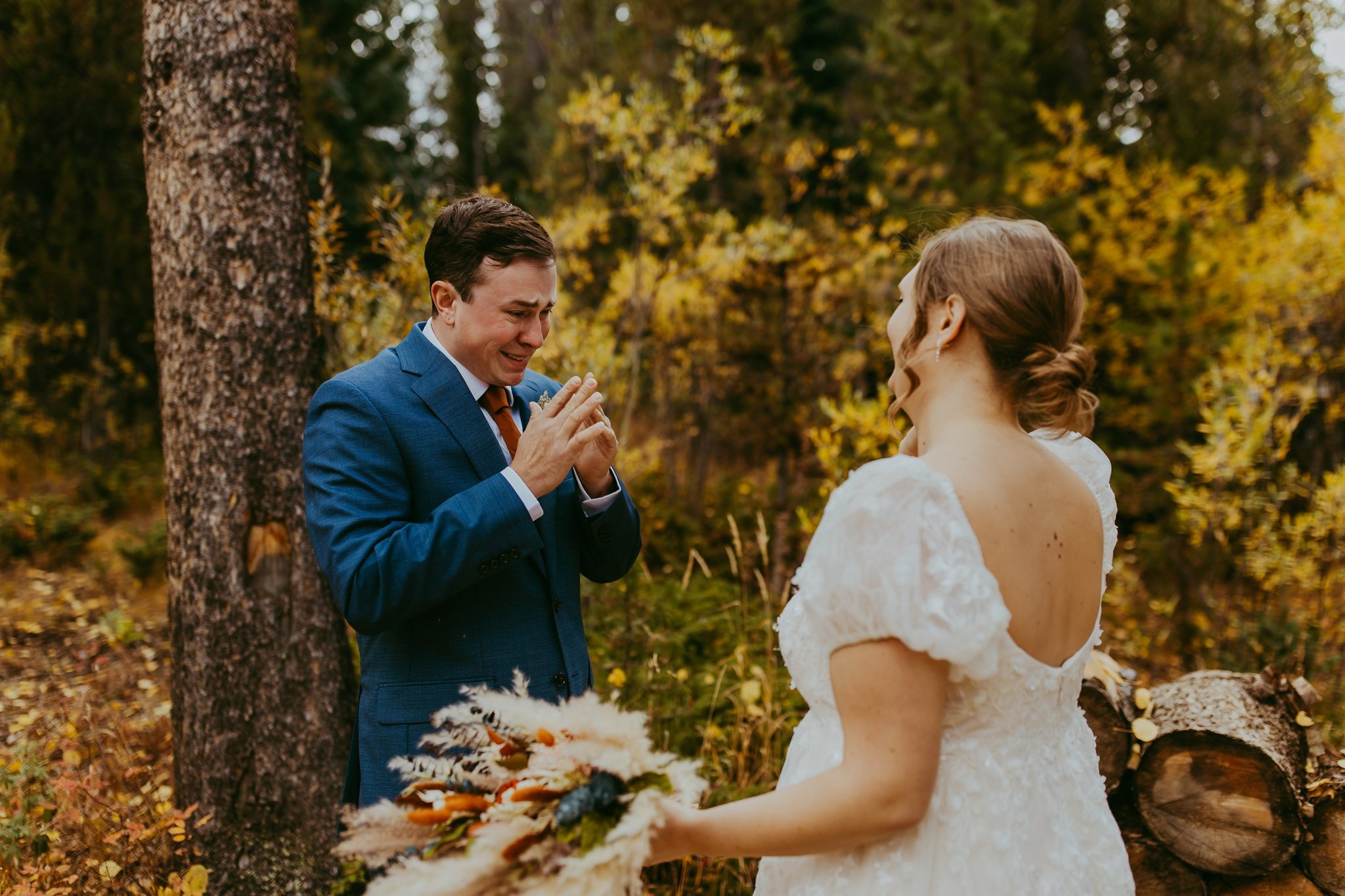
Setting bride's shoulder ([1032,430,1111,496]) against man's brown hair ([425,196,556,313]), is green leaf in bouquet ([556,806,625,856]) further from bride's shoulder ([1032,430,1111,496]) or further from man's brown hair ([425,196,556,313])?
man's brown hair ([425,196,556,313])

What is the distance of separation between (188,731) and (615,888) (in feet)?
7.33

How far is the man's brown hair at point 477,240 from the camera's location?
5.84ft

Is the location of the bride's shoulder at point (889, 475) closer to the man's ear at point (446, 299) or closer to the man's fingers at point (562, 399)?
the man's fingers at point (562, 399)

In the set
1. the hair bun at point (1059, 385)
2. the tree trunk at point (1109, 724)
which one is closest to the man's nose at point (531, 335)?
the hair bun at point (1059, 385)

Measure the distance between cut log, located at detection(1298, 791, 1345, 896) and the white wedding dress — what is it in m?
1.37

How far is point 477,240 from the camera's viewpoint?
5.85ft

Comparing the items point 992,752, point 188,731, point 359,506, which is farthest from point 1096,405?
point 188,731

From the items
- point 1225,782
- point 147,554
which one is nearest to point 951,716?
point 1225,782

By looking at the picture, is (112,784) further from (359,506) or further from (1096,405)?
(1096,405)

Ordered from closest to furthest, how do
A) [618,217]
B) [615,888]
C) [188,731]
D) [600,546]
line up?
[615,888]
[600,546]
[188,731]
[618,217]

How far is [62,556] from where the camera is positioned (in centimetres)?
625

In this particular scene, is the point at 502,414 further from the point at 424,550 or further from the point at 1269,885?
the point at 1269,885

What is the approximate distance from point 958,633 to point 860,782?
0.23 metres

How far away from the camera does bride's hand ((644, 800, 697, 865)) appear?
994mm
